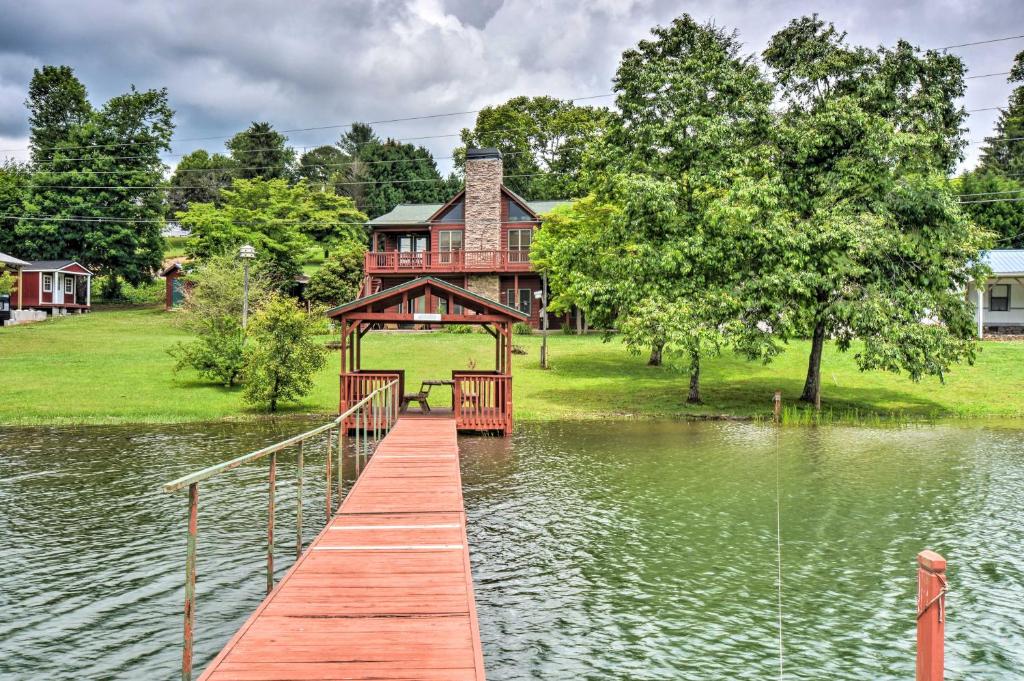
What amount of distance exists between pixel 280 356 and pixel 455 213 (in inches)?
1152

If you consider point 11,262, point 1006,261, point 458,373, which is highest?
point 11,262

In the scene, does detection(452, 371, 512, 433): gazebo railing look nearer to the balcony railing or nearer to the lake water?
the lake water

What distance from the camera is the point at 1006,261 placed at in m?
43.8

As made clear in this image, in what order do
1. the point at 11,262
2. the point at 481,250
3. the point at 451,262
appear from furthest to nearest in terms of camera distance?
the point at 11,262 < the point at 451,262 < the point at 481,250

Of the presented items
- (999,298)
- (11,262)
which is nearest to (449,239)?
(11,262)

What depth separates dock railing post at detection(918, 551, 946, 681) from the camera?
16.8ft

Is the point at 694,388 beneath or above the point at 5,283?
beneath

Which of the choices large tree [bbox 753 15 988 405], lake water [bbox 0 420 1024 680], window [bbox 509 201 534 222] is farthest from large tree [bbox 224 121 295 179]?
lake water [bbox 0 420 1024 680]

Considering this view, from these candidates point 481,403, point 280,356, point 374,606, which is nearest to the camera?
point 374,606

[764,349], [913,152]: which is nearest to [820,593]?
[764,349]

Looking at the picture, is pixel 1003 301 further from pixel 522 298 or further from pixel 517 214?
pixel 517 214

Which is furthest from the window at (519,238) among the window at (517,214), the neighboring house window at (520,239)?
the window at (517,214)

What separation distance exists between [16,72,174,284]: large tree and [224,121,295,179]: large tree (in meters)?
17.9

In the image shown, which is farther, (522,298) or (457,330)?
(522,298)
